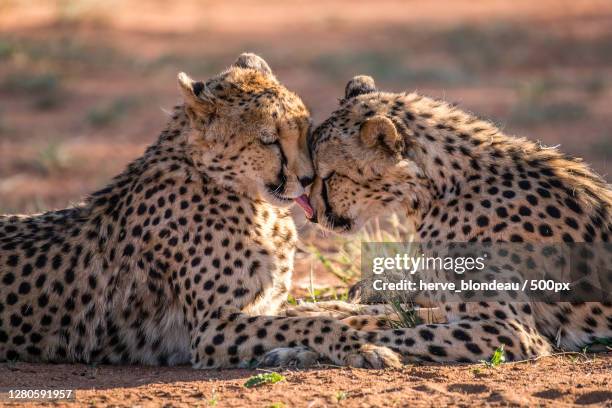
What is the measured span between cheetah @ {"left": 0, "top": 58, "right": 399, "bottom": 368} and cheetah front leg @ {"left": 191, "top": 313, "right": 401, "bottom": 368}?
160mm

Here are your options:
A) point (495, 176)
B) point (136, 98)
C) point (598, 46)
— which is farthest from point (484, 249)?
point (598, 46)

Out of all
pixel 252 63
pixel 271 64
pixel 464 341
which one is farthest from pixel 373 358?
pixel 271 64

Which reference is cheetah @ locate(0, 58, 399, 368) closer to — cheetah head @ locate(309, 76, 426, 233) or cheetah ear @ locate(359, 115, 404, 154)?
cheetah head @ locate(309, 76, 426, 233)

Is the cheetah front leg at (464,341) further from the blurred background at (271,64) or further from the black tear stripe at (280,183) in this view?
the blurred background at (271,64)

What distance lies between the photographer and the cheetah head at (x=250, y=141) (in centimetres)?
580

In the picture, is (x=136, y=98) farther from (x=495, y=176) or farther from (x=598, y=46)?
(x=495, y=176)

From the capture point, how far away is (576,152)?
11.3 metres

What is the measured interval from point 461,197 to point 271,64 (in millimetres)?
11196

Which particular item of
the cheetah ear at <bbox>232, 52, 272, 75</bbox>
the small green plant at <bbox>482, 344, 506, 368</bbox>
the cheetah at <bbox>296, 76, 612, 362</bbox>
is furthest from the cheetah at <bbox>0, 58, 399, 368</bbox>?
the small green plant at <bbox>482, 344, 506, 368</bbox>

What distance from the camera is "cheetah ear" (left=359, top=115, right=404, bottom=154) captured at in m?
5.69

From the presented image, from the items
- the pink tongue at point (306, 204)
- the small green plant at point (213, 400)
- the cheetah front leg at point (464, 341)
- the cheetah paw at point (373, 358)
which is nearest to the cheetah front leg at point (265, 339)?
the cheetah paw at point (373, 358)

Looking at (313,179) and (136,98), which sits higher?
(136,98)

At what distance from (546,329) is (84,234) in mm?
2521

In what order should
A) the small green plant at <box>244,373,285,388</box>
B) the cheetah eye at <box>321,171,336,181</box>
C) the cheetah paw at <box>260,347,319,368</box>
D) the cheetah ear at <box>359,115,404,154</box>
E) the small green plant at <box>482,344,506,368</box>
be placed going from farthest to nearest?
the cheetah eye at <box>321,171,336,181</box>, the cheetah ear at <box>359,115,404,154</box>, the cheetah paw at <box>260,347,319,368</box>, the small green plant at <box>482,344,506,368</box>, the small green plant at <box>244,373,285,388</box>
